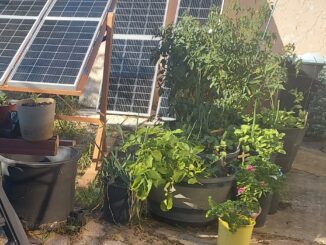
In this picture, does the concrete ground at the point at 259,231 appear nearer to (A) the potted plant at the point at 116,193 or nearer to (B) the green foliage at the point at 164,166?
(A) the potted plant at the point at 116,193

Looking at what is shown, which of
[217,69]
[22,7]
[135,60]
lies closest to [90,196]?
[217,69]

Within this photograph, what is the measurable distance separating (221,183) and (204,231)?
20.2 inches

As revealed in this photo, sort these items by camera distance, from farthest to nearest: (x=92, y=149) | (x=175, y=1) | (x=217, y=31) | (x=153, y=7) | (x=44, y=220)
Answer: (x=175, y=1), (x=153, y=7), (x=92, y=149), (x=217, y=31), (x=44, y=220)

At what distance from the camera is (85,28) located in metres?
5.15

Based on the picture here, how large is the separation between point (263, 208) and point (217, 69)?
1.64 metres

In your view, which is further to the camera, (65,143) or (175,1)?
(175,1)

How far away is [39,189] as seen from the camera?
3744 mm

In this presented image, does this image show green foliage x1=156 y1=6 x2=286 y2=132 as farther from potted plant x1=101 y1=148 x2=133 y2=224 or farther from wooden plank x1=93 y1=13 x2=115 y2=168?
potted plant x1=101 y1=148 x2=133 y2=224

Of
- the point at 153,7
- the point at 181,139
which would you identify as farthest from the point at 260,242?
the point at 153,7

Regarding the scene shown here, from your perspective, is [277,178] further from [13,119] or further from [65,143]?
[13,119]

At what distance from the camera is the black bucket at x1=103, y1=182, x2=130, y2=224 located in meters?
3.92

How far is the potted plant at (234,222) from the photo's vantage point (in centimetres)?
348

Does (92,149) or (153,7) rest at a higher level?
(153,7)

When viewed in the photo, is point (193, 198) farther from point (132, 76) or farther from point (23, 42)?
point (132, 76)
